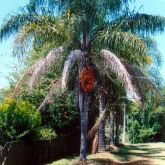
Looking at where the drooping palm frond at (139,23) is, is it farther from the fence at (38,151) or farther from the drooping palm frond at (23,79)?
the fence at (38,151)

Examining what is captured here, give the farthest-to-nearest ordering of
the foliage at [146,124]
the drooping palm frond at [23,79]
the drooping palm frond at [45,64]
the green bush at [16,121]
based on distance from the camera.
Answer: the foliage at [146,124] → the drooping palm frond at [23,79] → the drooping palm frond at [45,64] → the green bush at [16,121]

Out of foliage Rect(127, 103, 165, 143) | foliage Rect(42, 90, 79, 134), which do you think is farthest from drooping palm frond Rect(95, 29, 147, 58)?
foliage Rect(127, 103, 165, 143)

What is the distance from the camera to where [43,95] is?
82.0 ft

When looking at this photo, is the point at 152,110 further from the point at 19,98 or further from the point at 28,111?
the point at 28,111

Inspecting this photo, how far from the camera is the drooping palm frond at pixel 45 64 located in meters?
18.9

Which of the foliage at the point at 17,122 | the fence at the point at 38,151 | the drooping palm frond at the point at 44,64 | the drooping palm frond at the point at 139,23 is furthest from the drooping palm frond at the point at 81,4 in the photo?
the fence at the point at 38,151

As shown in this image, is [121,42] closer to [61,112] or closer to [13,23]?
[13,23]

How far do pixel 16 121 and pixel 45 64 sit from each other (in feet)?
9.23

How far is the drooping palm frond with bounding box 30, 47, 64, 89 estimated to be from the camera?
18875 mm

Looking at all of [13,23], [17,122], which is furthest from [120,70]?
[13,23]

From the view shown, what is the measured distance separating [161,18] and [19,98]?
9.24 metres

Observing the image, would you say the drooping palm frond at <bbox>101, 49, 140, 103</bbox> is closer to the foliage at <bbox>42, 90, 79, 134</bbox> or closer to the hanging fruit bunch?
the hanging fruit bunch

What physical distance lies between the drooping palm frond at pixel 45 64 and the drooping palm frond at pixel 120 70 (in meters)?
2.15

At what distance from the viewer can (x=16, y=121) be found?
61.9ft
